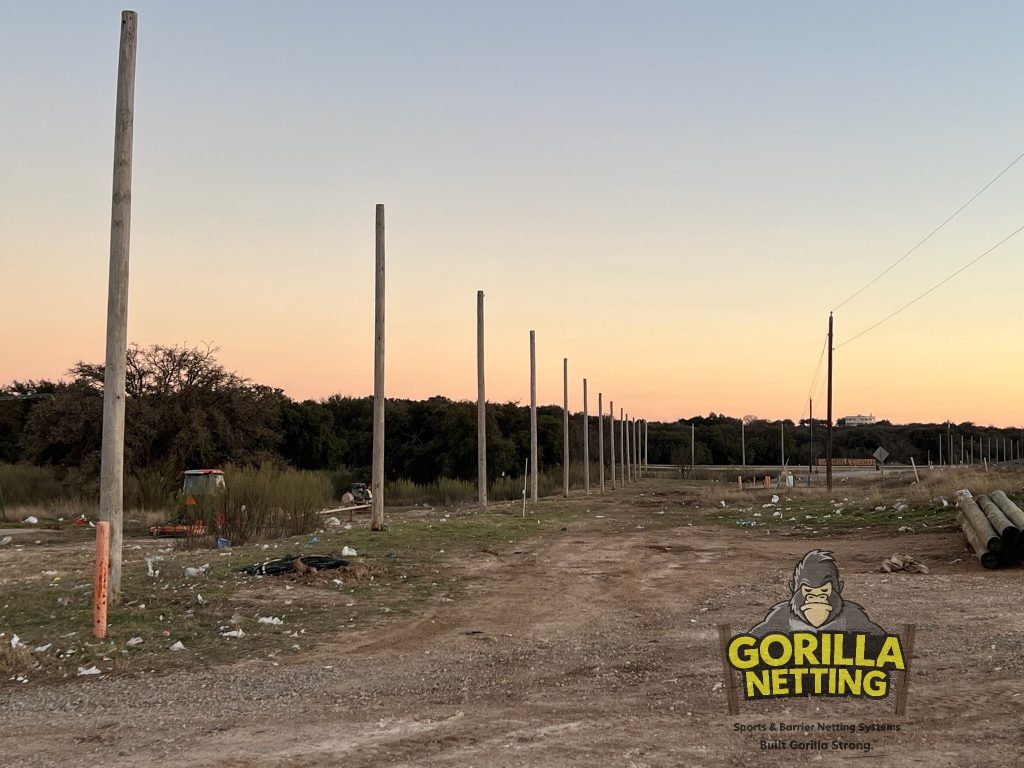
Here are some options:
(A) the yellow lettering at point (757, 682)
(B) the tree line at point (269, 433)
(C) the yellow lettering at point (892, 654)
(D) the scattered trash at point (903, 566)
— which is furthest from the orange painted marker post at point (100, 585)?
(B) the tree line at point (269, 433)

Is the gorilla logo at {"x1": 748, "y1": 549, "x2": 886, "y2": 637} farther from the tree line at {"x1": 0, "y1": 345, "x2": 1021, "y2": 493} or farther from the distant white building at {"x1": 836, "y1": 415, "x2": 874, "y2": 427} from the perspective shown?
the distant white building at {"x1": 836, "y1": 415, "x2": 874, "y2": 427}

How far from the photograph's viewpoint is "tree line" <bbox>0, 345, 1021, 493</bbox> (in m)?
32.1

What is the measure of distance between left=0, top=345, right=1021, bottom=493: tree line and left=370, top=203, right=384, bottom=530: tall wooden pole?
34.8ft

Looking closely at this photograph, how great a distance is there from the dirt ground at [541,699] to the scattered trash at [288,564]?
2.27 m

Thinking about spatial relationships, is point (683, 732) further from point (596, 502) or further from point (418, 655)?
point (596, 502)

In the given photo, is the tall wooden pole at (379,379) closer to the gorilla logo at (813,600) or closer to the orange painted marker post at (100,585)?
the orange painted marker post at (100,585)

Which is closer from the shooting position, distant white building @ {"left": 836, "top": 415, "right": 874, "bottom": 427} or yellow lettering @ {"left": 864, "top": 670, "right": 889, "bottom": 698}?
yellow lettering @ {"left": 864, "top": 670, "right": 889, "bottom": 698}

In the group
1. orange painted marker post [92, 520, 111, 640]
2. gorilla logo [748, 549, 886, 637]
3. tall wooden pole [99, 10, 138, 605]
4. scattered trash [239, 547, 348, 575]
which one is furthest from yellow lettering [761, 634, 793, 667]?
scattered trash [239, 547, 348, 575]

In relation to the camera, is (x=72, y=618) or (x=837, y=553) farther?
(x=837, y=553)

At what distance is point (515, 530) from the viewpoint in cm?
2317

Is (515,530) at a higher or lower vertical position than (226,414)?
lower

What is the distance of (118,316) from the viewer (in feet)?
37.1

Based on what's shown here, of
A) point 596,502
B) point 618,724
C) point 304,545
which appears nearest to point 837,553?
point 304,545

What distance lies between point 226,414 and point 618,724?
2938cm
